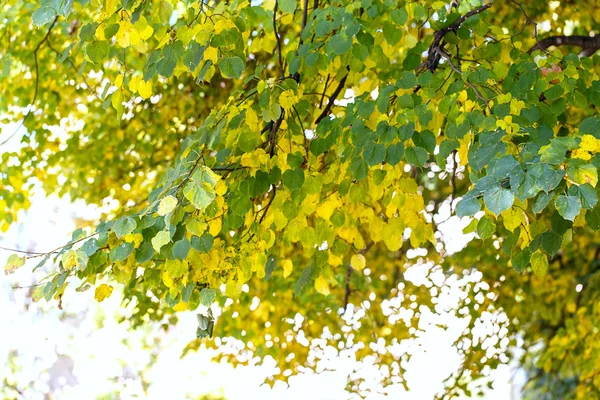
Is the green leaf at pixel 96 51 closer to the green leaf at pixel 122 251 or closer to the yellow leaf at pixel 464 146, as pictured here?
the green leaf at pixel 122 251

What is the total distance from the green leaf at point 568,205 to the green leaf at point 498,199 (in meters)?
0.10

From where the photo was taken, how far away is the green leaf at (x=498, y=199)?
161cm

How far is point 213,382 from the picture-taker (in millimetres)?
12508

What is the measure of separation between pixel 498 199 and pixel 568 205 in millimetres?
137

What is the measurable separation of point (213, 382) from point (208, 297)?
10.6 meters

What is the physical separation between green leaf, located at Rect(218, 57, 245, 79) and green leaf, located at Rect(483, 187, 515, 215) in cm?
88

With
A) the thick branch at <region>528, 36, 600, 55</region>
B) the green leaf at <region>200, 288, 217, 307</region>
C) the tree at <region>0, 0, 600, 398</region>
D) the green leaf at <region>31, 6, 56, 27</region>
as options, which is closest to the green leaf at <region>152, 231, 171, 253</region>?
the tree at <region>0, 0, 600, 398</region>

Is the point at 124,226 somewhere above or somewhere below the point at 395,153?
below

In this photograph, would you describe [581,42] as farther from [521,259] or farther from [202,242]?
[202,242]

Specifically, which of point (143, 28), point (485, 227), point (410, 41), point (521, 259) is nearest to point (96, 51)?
point (143, 28)

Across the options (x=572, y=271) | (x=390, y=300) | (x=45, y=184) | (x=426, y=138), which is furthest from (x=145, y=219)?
(x=572, y=271)

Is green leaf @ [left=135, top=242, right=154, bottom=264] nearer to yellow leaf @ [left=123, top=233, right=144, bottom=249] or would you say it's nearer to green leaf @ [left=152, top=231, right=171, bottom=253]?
yellow leaf @ [left=123, top=233, right=144, bottom=249]

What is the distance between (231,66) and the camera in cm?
229

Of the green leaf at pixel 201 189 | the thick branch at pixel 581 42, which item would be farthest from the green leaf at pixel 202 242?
the thick branch at pixel 581 42
